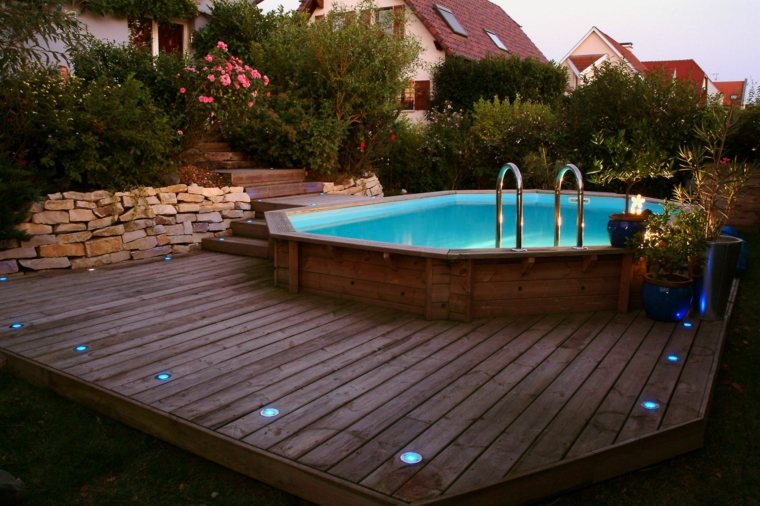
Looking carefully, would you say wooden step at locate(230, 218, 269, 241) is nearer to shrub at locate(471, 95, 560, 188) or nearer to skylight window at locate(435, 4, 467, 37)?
shrub at locate(471, 95, 560, 188)

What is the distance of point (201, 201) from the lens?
7.13m

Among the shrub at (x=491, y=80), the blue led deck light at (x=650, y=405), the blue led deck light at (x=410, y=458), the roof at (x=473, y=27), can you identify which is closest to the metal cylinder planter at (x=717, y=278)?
the blue led deck light at (x=650, y=405)

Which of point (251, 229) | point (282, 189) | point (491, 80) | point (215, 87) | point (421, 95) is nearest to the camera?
point (251, 229)

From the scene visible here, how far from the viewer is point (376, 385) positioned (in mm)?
3217

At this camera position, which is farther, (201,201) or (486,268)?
(201,201)

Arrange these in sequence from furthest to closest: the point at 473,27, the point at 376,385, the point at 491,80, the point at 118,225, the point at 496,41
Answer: the point at 496,41
the point at 473,27
the point at 491,80
the point at 118,225
the point at 376,385

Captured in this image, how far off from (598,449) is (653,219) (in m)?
2.38

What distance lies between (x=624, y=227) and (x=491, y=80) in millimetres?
12477

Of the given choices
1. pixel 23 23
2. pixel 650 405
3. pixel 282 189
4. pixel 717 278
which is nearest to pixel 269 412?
pixel 650 405

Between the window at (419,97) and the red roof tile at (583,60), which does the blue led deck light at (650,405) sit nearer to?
the window at (419,97)

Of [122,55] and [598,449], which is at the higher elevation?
[122,55]

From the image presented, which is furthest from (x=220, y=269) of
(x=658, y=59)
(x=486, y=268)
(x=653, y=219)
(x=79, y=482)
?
(x=658, y=59)

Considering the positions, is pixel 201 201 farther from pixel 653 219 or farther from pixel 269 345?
pixel 653 219

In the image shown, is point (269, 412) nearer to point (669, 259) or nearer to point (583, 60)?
point (669, 259)
